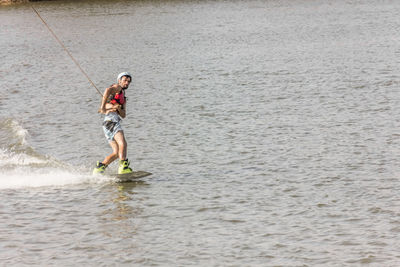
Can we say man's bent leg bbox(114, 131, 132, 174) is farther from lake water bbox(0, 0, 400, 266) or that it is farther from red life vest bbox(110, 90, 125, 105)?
red life vest bbox(110, 90, 125, 105)

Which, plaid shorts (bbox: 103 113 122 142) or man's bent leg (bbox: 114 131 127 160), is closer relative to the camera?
man's bent leg (bbox: 114 131 127 160)

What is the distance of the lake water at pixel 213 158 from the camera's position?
9.40 m

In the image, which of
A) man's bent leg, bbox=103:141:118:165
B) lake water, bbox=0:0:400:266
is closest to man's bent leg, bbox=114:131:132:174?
man's bent leg, bbox=103:141:118:165

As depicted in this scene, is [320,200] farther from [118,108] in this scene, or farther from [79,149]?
[79,149]

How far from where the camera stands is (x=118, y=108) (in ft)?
40.9

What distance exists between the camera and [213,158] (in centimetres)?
1405

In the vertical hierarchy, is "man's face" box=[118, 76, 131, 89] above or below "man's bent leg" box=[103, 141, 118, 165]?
above

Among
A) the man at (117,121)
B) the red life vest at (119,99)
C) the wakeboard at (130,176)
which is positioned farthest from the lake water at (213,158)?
the red life vest at (119,99)

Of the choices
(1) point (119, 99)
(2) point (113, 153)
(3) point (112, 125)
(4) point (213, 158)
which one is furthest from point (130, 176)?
(4) point (213, 158)

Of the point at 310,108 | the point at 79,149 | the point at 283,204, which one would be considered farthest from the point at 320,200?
the point at 310,108

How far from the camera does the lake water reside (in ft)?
30.8

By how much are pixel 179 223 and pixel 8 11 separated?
188 feet

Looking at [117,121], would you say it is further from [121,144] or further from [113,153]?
[113,153]

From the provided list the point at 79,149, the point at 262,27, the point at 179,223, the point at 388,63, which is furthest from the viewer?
the point at 262,27
